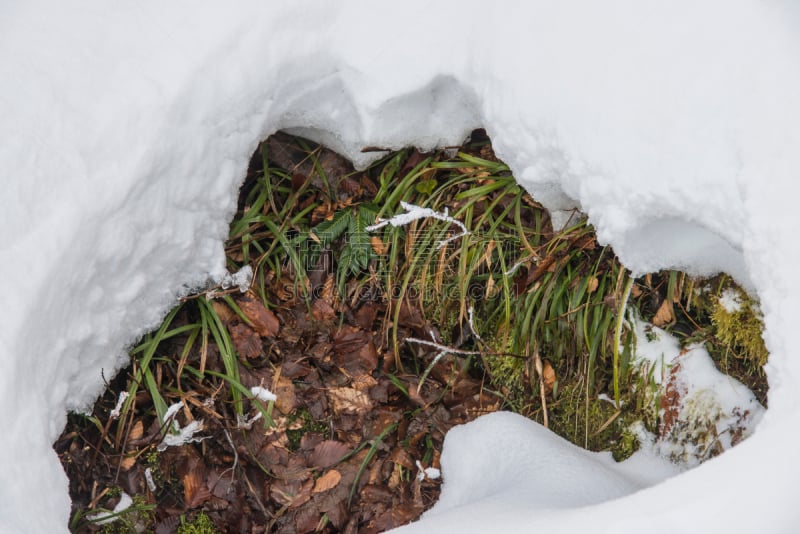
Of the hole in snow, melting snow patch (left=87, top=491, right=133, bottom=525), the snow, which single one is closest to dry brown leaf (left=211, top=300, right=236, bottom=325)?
the hole in snow

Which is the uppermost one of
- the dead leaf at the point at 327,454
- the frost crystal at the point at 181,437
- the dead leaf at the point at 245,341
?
the dead leaf at the point at 245,341

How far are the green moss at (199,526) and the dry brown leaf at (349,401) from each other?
0.63m

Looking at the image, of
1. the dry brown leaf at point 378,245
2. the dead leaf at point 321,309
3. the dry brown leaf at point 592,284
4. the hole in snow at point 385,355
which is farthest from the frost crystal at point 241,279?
the dry brown leaf at point 592,284

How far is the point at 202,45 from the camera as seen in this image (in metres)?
1.72

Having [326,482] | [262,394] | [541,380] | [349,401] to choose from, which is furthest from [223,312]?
[541,380]

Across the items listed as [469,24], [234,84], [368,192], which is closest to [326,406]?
[368,192]

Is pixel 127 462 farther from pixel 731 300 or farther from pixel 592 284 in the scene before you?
pixel 731 300

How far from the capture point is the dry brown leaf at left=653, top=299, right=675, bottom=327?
2.12 m

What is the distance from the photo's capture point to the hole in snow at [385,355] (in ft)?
6.89

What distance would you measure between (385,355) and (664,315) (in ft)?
3.61

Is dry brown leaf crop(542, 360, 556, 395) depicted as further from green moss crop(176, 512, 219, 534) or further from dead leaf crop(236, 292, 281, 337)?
green moss crop(176, 512, 219, 534)

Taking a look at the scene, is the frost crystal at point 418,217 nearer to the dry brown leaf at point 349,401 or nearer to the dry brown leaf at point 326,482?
→ the dry brown leaf at point 349,401

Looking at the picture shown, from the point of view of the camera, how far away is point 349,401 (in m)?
2.35

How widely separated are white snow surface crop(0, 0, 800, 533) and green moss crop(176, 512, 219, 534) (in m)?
0.61
